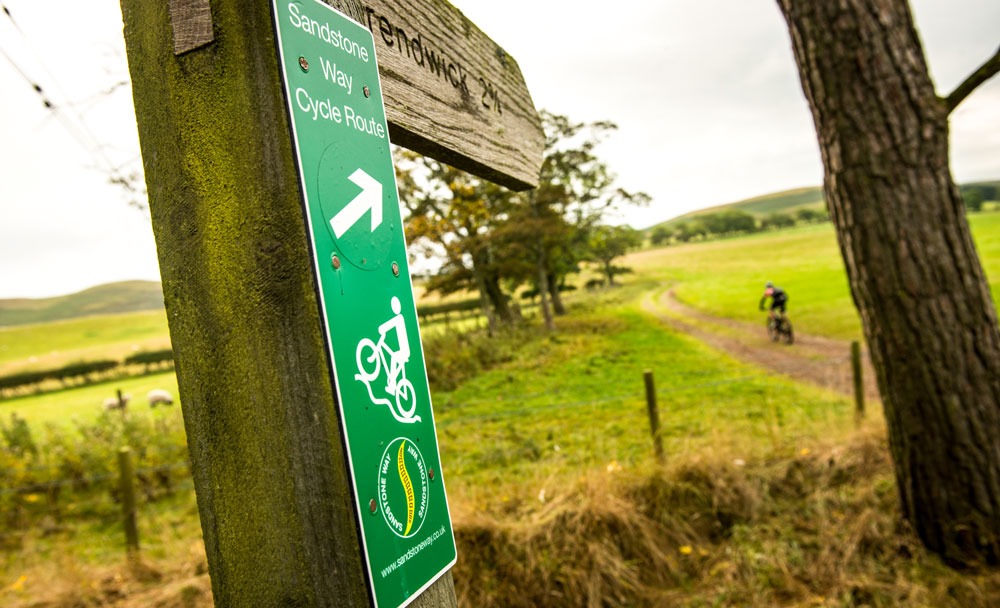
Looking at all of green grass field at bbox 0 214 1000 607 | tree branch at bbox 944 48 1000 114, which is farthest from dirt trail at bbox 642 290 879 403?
tree branch at bbox 944 48 1000 114

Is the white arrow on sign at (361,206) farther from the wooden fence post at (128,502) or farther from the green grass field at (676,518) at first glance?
the wooden fence post at (128,502)

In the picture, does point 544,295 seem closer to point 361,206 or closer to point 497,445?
point 497,445

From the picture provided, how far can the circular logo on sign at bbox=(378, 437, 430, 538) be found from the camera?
77 cm

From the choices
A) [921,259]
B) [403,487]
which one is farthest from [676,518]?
[403,487]

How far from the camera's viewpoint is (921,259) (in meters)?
2.99

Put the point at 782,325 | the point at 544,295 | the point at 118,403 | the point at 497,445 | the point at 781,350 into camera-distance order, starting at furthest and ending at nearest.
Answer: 1. the point at 544,295
2. the point at 782,325
3. the point at 781,350
4. the point at 118,403
5. the point at 497,445

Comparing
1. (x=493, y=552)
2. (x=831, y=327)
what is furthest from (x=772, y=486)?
(x=831, y=327)

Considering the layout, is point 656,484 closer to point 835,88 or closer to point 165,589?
point 835,88

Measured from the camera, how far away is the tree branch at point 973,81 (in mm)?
2975

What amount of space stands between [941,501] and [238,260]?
3660 mm

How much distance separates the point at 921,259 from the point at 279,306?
3303mm

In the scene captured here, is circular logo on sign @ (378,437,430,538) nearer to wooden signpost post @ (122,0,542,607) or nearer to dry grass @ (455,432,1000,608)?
wooden signpost post @ (122,0,542,607)

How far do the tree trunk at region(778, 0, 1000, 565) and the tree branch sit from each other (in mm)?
53

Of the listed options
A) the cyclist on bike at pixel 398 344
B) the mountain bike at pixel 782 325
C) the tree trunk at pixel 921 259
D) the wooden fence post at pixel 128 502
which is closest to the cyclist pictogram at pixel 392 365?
the cyclist on bike at pixel 398 344
